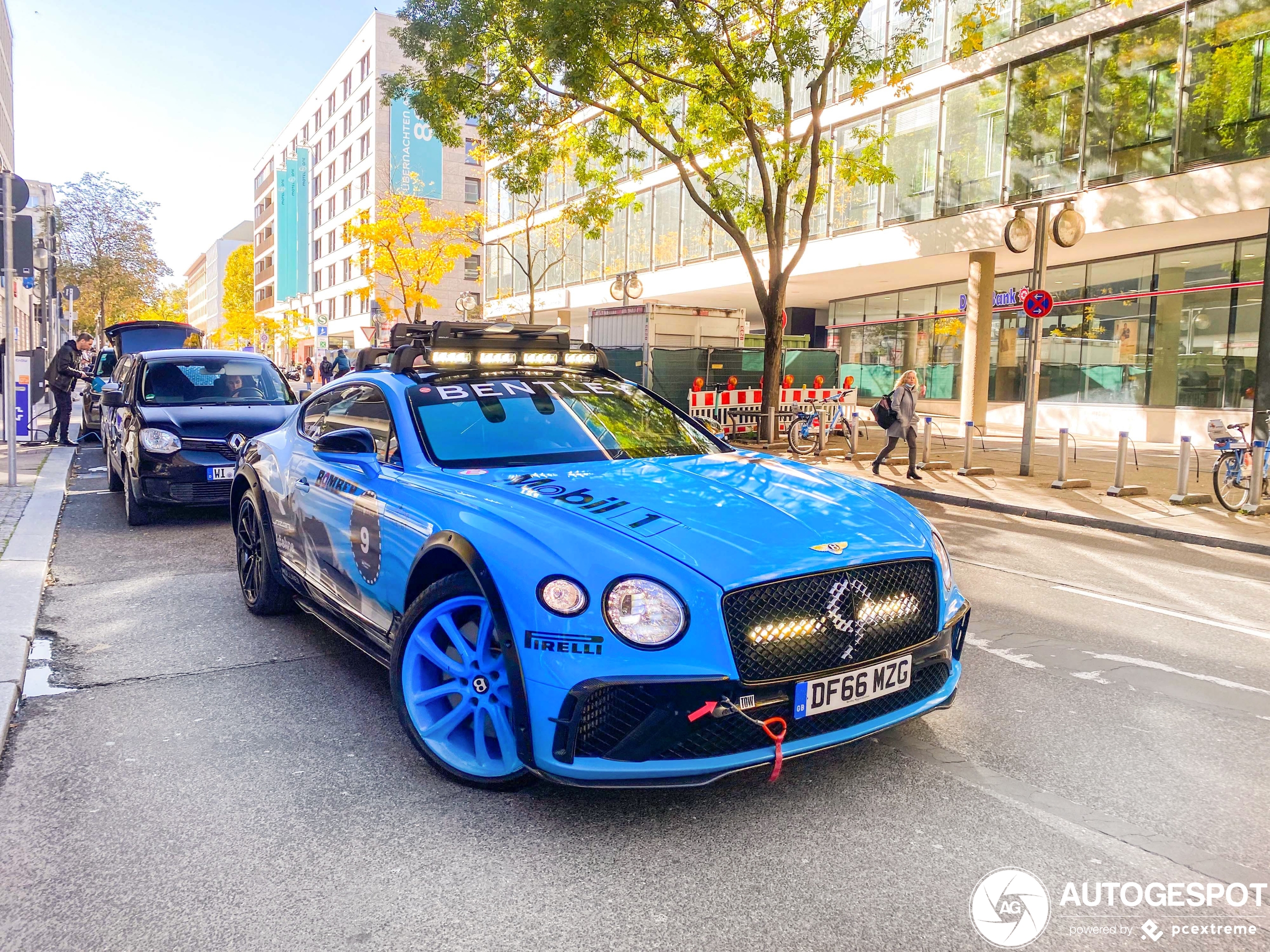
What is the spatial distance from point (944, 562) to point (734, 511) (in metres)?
0.86

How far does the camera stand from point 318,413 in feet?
18.4

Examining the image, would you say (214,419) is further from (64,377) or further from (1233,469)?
(1233,469)

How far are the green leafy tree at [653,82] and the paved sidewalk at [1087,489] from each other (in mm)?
3713

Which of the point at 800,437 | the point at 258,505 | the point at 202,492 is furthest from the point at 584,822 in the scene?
the point at 800,437

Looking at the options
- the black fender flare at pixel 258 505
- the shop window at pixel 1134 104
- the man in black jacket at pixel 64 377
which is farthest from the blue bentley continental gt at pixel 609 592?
the shop window at pixel 1134 104

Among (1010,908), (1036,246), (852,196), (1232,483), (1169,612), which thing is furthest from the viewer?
(852,196)

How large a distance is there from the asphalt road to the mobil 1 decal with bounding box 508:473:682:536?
976 millimetres

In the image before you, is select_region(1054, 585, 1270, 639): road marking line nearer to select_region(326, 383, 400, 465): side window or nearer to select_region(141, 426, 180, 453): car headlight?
select_region(326, 383, 400, 465): side window

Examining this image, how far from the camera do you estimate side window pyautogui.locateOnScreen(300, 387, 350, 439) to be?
17.7ft

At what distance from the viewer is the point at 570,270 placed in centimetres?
3966

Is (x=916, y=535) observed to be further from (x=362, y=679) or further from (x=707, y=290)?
(x=707, y=290)

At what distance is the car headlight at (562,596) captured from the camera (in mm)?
3084

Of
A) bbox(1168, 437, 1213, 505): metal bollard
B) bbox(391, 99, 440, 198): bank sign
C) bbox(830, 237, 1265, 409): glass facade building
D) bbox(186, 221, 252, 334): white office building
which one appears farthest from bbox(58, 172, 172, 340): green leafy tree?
bbox(186, 221, 252, 334): white office building

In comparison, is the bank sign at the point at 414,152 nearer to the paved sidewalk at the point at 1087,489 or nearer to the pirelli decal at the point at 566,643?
the paved sidewalk at the point at 1087,489
